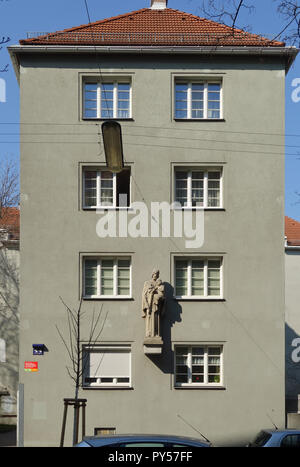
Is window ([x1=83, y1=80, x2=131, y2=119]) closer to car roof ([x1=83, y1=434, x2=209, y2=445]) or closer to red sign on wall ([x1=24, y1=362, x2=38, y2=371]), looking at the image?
red sign on wall ([x1=24, y1=362, x2=38, y2=371])

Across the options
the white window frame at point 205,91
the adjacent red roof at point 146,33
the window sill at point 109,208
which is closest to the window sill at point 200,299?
the window sill at point 109,208

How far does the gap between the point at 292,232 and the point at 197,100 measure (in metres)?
14.9

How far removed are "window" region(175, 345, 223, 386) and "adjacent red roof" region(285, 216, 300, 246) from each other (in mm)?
13799

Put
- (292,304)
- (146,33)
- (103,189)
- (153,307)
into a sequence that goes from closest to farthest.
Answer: (153,307), (103,189), (146,33), (292,304)

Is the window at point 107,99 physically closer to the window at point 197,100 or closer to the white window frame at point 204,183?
the window at point 197,100

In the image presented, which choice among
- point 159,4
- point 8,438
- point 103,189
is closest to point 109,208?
point 103,189

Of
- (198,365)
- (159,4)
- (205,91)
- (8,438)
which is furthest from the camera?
(159,4)

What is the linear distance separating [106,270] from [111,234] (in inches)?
47.2

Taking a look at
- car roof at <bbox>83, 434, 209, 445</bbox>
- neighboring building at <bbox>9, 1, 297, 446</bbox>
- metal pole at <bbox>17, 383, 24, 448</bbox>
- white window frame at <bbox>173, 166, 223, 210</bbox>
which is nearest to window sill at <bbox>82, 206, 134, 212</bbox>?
neighboring building at <bbox>9, 1, 297, 446</bbox>

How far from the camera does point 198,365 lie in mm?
20000

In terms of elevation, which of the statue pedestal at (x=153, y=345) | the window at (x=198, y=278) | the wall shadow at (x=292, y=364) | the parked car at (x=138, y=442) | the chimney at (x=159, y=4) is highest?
the chimney at (x=159, y=4)

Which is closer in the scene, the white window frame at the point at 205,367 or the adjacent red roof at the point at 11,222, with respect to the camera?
the white window frame at the point at 205,367

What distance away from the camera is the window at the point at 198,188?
2064 cm

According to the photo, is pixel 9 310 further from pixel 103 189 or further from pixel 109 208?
pixel 109 208
